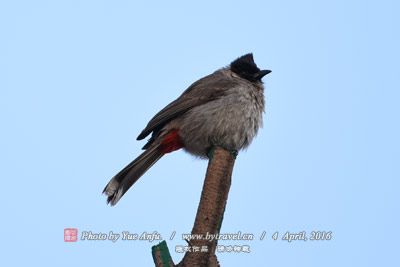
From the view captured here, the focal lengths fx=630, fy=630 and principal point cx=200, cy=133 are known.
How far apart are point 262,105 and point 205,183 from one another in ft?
9.60

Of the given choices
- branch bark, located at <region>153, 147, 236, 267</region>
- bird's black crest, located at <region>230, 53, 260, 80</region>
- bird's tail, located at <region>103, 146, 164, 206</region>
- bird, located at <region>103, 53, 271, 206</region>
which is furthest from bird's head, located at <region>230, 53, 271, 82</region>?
branch bark, located at <region>153, 147, 236, 267</region>

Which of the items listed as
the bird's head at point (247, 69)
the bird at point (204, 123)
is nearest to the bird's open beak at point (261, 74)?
the bird's head at point (247, 69)

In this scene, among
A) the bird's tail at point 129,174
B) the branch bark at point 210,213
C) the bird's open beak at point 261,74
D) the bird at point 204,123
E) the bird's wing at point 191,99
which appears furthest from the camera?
the bird's open beak at point 261,74

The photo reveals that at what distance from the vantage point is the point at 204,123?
20.2 ft

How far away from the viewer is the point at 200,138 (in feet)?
20.3

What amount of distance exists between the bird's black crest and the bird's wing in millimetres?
357

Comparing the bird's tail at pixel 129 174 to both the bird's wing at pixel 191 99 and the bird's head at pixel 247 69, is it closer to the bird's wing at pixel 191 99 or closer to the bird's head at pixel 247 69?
the bird's wing at pixel 191 99

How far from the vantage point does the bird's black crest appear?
7090 millimetres

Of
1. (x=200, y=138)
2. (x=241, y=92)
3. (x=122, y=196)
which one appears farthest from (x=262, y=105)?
(x=122, y=196)

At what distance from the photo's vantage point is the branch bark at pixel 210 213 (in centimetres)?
338

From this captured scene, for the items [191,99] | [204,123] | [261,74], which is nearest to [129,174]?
[204,123]

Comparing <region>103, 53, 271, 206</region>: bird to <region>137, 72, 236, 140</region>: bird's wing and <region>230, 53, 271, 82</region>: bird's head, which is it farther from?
<region>230, 53, 271, 82</region>: bird's head

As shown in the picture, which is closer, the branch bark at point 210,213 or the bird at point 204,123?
the branch bark at point 210,213

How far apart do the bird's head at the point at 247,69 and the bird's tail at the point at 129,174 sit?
1.49 metres
